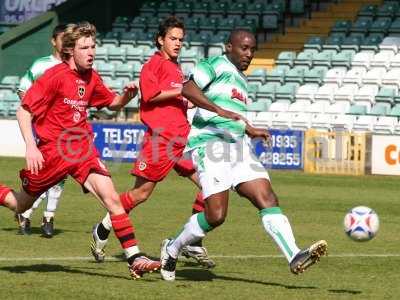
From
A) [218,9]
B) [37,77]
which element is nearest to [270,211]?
[37,77]

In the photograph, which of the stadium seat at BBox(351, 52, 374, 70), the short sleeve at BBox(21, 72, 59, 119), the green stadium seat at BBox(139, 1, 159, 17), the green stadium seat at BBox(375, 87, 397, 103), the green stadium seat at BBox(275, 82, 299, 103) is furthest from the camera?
the green stadium seat at BBox(139, 1, 159, 17)

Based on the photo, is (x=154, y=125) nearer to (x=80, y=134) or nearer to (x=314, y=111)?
(x=80, y=134)

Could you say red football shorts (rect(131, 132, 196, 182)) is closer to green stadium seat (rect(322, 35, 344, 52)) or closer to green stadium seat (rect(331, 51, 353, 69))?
green stadium seat (rect(331, 51, 353, 69))

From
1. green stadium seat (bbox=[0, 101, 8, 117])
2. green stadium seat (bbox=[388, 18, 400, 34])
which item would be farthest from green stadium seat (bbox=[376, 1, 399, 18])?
green stadium seat (bbox=[0, 101, 8, 117])

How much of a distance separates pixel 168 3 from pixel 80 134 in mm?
27961

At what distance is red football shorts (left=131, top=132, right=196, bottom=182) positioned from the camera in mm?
11695

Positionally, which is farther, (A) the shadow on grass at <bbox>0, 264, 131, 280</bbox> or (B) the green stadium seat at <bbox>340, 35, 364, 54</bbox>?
(B) the green stadium seat at <bbox>340, 35, 364, 54</bbox>

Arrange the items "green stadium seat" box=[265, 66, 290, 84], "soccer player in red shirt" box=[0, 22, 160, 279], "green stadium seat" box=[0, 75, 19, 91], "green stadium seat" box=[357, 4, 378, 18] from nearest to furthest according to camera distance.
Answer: "soccer player in red shirt" box=[0, 22, 160, 279]
"green stadium seat" box=[265, 66, 290, 84]
"green stadium seat" box=[357, 4, 378, 18]
"green stadium seat" box=[0, 75, 19, 91]

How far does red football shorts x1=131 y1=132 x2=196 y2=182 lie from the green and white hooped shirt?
1638 mm

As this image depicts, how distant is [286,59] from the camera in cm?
3325

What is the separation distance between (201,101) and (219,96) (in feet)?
0.99

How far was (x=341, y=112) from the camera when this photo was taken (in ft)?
96.5

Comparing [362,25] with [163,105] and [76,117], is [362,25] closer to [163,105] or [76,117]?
[163,105]

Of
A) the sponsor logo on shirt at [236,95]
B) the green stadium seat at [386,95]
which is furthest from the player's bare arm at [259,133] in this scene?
the green stadium seat at [386,95]
